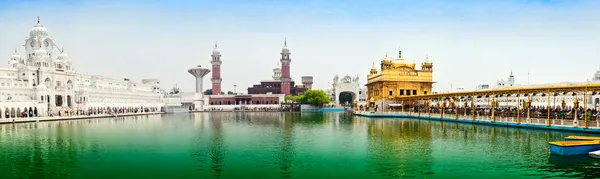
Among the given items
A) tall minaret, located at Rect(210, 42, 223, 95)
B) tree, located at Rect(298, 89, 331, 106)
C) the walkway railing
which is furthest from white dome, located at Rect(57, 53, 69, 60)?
the walkway railing

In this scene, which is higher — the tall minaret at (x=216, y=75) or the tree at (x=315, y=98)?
the tall minaret at (x=216, y=75)

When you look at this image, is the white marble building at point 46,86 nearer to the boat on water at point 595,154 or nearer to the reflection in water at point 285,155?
the reflection in water at point 285,155

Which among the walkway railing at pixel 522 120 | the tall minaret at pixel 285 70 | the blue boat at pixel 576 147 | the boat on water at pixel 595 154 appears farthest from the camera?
the tall minaret at pixel 285 70

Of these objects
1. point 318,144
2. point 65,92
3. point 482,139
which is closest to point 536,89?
point 482,139

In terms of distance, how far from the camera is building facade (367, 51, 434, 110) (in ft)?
187

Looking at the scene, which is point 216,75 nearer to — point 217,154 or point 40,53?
point 40,53

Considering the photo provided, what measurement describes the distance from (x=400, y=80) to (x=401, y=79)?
20cm

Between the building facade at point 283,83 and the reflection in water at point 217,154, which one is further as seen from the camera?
the building facade at point 283,83

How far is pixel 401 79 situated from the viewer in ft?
188

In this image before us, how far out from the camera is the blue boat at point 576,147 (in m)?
16.5

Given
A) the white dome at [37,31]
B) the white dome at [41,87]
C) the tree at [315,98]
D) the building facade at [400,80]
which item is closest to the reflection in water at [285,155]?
the building facade at [400,80]

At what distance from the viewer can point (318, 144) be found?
70.3 ft

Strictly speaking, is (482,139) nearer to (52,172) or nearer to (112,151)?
(112,151)

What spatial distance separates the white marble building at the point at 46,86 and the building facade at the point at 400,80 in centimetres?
3953
